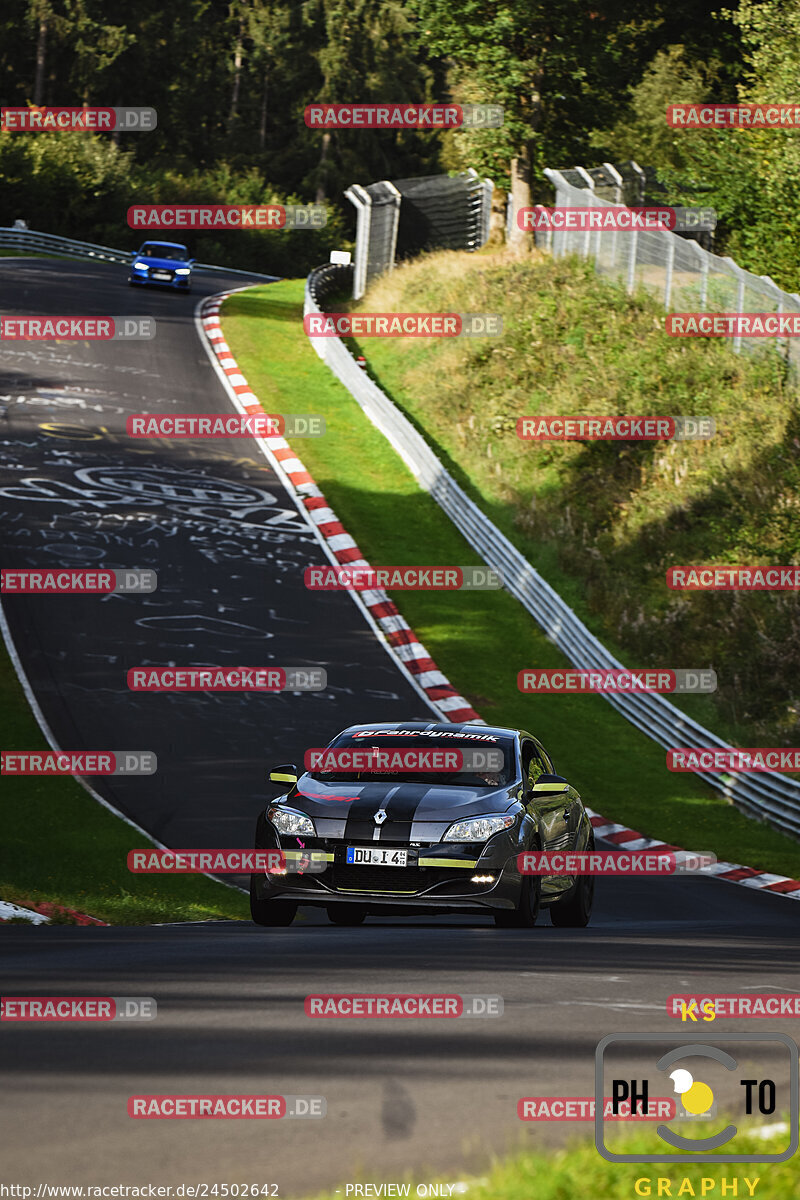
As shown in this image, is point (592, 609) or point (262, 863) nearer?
point (262, 863)

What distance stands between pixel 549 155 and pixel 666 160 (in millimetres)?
10392

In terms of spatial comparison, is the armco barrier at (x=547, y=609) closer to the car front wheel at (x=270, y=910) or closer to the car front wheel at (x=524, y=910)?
the car front wheel at (x=524, y=910)

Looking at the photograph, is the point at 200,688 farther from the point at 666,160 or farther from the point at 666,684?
the point at 666,160

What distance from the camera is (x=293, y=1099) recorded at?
5.04 meters

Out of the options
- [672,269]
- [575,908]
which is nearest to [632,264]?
[672,269]

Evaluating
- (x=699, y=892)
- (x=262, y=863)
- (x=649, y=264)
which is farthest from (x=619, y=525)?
(x=262, y=863)

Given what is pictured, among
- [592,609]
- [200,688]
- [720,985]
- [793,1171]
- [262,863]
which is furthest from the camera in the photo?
[592,609]

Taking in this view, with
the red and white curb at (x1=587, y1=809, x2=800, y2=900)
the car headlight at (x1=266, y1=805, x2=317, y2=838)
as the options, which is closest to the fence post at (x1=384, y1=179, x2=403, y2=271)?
the red and white curb at (x1=587, y1=809, x2=800, y2=900)

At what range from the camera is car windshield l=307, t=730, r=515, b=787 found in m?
10.8

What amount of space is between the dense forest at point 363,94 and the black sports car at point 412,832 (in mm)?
25946

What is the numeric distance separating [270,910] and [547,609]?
14.3 meters

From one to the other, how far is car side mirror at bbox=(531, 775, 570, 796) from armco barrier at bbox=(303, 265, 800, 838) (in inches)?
305

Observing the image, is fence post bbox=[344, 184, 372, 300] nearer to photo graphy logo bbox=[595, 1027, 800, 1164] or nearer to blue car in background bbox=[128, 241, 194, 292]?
blue car in background bbox=[128, 241, 194, 292]

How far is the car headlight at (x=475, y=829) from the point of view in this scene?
9.94 metres
